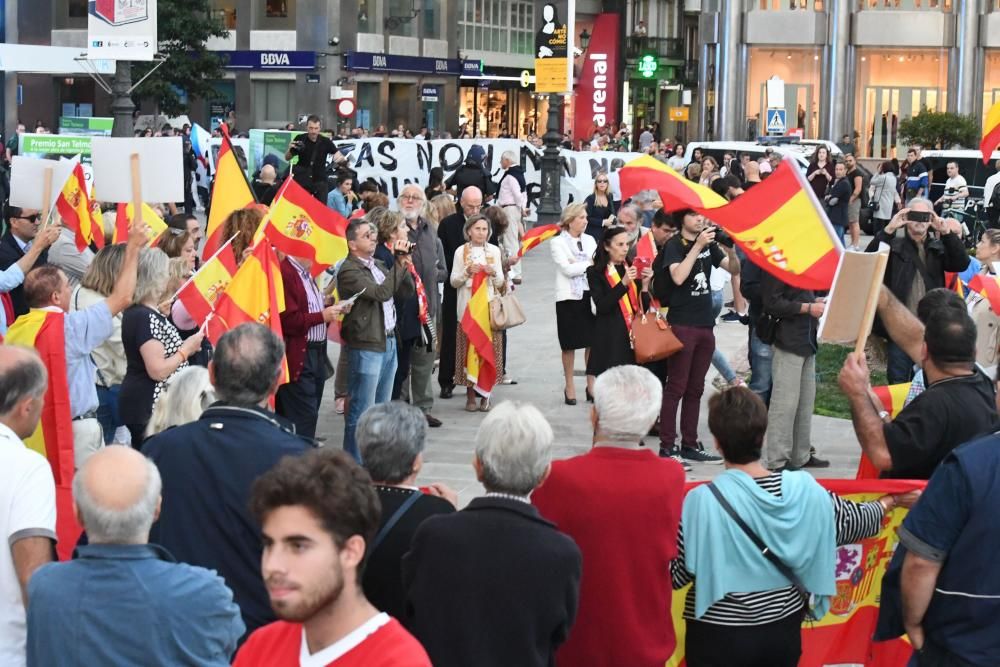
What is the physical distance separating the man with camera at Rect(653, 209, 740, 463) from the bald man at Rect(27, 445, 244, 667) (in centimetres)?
687

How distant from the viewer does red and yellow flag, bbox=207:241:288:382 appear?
8258 millimetres

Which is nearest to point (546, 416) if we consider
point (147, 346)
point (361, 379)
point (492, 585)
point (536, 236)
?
point (536, 236)

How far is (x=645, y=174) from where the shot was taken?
951cm

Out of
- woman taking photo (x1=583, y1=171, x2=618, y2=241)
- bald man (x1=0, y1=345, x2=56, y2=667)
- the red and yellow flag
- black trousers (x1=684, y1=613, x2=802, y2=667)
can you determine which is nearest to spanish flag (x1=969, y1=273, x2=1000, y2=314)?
black trousers (x1=684, y1=613, x2=802, y2=667)

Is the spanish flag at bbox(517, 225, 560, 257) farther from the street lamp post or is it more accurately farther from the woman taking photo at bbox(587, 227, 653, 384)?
the street lamp post

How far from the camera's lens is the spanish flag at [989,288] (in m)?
8.45

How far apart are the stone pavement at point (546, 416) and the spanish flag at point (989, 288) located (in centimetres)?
205

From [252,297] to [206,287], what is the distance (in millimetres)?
255

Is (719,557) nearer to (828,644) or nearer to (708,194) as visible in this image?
(828,644)

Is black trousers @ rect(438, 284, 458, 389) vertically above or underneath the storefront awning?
underneath

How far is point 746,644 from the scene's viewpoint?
5078mm

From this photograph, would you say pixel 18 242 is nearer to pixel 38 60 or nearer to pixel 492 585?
pixel 492 585

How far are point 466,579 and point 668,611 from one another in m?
0.94

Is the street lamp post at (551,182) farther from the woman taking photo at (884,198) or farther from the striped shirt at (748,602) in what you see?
the striped shirt at (748,602)
